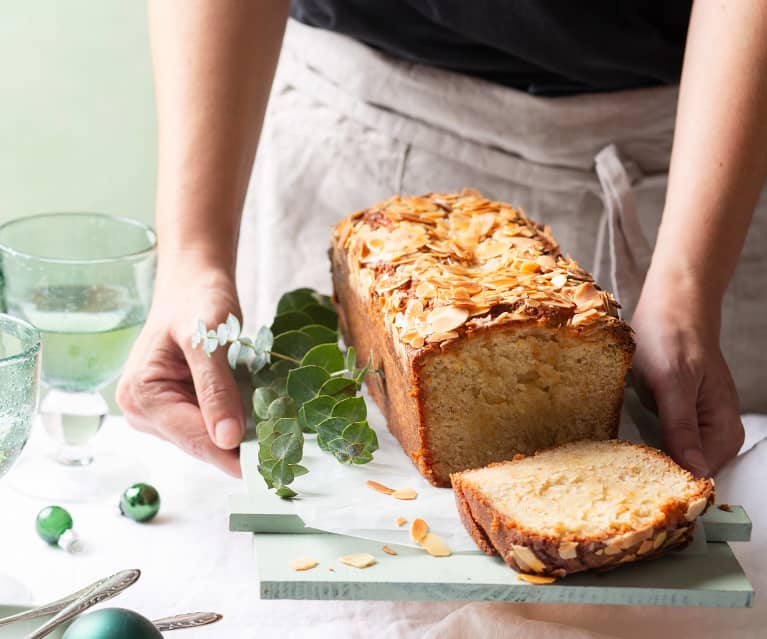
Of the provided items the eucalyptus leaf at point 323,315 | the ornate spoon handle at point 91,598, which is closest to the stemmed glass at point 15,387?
the ornate spoon handle at point 91,598

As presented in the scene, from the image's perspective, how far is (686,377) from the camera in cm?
135

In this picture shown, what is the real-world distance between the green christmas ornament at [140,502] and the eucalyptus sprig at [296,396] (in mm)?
169

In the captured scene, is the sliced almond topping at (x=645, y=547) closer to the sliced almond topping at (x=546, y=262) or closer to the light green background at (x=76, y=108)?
the sliced almond topping at (x=546, y=262)

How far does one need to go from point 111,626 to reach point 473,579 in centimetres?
36

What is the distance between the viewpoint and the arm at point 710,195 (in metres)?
1.39

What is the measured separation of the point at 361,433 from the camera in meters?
1.25

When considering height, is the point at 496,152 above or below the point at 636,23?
below

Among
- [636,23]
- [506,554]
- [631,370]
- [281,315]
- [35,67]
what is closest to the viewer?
[506,554]

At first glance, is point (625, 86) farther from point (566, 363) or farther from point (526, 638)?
point (526, 638)

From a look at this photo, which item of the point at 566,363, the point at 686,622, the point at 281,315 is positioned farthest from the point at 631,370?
the point at 281,315

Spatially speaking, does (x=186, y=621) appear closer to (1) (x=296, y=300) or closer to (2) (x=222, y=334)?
(2) (x=222, y=334)

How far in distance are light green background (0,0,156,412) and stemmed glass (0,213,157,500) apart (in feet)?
4.51

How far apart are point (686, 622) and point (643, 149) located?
3.19 feet

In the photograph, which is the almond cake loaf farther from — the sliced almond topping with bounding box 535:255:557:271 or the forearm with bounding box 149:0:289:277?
the forearm with bounding box 149:0:289:277
